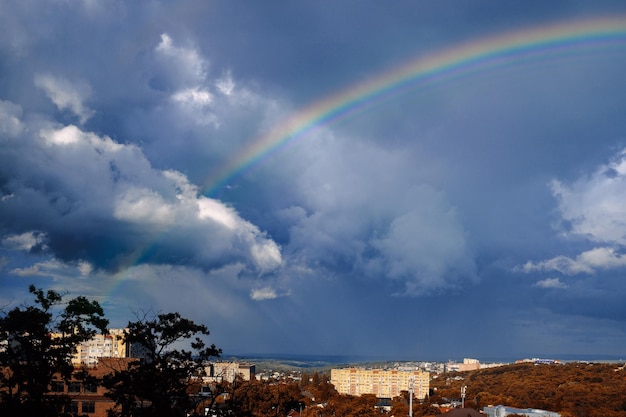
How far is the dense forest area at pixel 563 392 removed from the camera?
97875 mm

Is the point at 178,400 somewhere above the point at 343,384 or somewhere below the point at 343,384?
above

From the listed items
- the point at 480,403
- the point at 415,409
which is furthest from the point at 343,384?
the point at 415,409

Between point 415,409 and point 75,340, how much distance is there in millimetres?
80496

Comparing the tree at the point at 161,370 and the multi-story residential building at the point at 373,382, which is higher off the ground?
the tree at the point at 161,370

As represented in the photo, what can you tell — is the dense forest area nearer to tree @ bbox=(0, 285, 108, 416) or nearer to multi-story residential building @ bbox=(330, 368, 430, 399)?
multi-story residential building @ bbox=(330, 368, 430, 399)

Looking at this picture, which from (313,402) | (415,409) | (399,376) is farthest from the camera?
(399,376)

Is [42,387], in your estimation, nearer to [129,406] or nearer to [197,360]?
[129,406]

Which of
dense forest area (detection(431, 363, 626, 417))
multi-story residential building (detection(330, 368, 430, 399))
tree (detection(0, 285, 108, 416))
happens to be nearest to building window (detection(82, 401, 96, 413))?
tree (detection(0, 285, 108, 416))

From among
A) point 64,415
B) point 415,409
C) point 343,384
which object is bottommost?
point 343,384

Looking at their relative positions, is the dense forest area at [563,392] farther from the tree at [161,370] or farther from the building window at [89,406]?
the tree at [161,370]

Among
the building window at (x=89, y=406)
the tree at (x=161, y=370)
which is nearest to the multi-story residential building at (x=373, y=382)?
the building window at (x=89, y=406)

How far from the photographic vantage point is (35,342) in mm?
26703

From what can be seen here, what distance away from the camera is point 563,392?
378 ft

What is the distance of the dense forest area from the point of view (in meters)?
97.9
